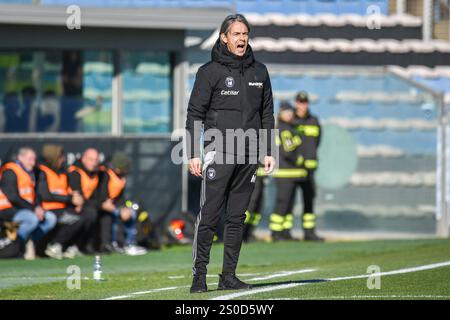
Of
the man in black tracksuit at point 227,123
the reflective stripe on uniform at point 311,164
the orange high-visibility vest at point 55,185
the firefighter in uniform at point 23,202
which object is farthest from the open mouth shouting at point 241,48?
the reflective stripe on uniform at point 311,164

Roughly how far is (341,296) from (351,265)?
3889 millimetres

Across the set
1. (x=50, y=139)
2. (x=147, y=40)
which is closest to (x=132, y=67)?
(x=147, y=40)

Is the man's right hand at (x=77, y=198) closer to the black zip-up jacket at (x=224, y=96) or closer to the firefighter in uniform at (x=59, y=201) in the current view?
the firefighter in uniform at (x=59, y=201)

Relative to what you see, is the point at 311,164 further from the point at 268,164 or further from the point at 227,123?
the point at 227,123

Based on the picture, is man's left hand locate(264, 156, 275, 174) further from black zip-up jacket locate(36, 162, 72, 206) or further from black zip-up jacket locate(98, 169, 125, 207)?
black zip-up jacket locate(98, 169, 125, 207)

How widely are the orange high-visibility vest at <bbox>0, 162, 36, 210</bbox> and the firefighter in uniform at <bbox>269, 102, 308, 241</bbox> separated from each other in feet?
13.0

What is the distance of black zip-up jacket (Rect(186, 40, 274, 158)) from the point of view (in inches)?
382

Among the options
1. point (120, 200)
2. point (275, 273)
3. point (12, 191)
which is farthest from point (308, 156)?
point (275, 273)

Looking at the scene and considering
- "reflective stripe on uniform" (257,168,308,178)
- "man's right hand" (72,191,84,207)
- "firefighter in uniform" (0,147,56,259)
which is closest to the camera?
"firefighter in uniform" (0,147,56,259)

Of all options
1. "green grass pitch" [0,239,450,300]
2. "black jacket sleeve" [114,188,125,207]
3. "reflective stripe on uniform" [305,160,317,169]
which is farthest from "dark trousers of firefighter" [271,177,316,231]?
"black jacket sleeve" [114,188,125,207]

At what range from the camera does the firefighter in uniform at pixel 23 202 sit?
1622 cm

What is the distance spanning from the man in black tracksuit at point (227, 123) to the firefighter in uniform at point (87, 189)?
7168 mm
